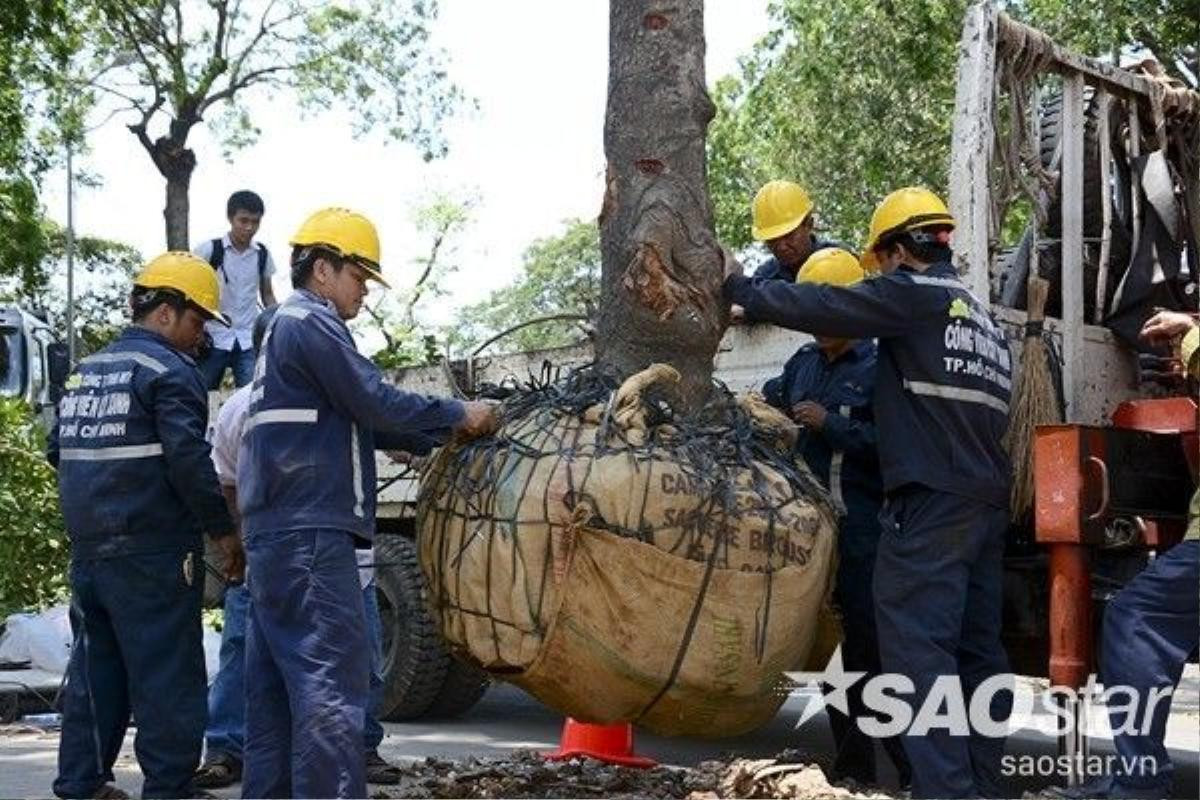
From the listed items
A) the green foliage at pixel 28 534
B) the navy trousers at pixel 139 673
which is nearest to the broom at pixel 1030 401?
the navy trousers at pixel 139 673

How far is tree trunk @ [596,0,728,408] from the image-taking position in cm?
493

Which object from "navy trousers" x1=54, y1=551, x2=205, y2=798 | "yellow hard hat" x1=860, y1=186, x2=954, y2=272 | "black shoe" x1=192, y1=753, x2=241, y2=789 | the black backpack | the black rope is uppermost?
the black backpack

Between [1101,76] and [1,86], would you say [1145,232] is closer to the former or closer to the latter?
[1101,76]

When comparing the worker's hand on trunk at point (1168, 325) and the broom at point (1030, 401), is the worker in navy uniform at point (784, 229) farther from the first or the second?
the worker's hand on trunk at point (1168, 325)

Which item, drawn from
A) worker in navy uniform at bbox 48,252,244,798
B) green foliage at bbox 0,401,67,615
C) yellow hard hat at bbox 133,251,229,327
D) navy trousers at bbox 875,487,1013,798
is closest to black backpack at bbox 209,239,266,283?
green foliage at bbox 0,401,67,615

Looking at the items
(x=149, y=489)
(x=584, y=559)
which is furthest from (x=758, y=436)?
(x=149, y=489)

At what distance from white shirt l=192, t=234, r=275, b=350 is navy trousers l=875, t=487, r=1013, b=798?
4.58 meters

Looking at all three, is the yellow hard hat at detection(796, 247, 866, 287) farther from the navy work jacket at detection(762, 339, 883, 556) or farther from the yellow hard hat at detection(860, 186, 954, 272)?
the yellow hard hat at detection(860, 186, 954, 272)

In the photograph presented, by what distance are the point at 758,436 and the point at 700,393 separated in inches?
10.4

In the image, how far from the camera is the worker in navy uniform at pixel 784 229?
6.48 m

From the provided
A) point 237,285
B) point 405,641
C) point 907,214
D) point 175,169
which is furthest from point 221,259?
point 175,169

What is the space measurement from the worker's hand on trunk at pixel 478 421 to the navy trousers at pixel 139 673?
1.28 m

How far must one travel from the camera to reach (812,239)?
6660 mm

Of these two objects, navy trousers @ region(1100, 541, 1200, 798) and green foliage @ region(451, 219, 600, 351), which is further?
green foliage @ region(451, 219, 600, 351)
